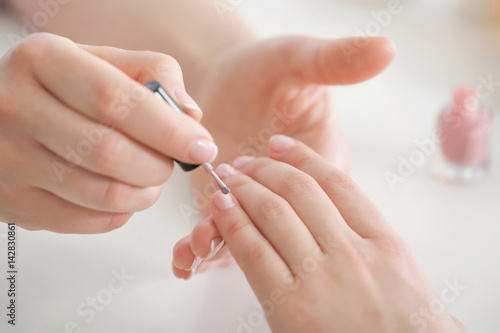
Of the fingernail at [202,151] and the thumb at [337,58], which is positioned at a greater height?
the thumb at [337,58]

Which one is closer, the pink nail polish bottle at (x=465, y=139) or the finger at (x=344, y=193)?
the finger at (x=344, y=193)

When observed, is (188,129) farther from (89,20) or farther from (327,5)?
(327,5)

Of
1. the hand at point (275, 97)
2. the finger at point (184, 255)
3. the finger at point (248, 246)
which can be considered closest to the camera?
the finger at point (248, 246)

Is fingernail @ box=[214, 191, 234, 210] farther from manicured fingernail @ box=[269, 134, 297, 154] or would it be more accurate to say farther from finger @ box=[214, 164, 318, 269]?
manicured fingernail @ box=[269, 134, 297, 154]

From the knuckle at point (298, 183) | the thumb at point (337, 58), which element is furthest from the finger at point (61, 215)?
the thumb at point (337, 58)

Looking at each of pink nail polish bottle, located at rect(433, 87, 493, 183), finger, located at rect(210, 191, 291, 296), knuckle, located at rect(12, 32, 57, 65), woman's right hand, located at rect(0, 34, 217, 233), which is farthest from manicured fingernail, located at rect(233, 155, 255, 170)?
pink nail polish bottle, located at rect(433, 87, 493, 183)

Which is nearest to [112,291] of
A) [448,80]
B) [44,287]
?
[44,287]

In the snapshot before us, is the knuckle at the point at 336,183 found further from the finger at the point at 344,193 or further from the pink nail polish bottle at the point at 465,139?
the pink nail polish bottle at the point at 465,139
